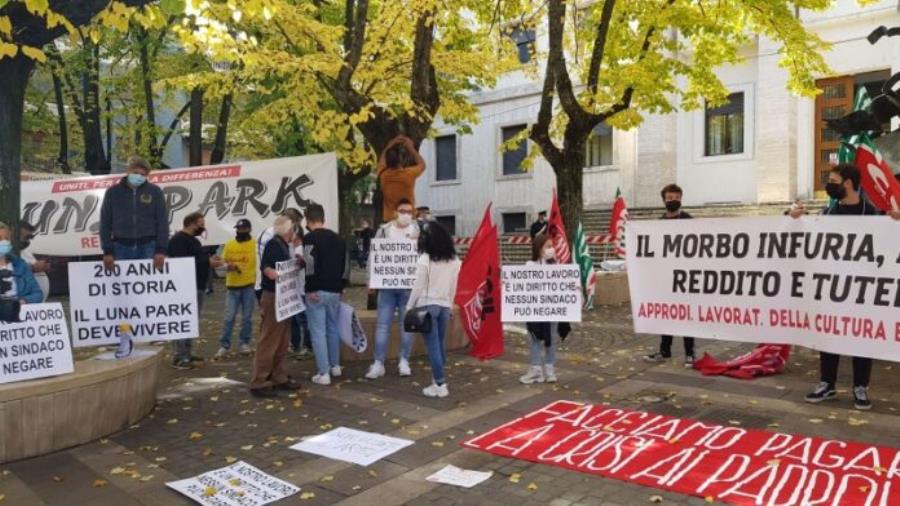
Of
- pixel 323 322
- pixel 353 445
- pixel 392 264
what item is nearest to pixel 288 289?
pixel 323 322

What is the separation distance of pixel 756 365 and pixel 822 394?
126cm

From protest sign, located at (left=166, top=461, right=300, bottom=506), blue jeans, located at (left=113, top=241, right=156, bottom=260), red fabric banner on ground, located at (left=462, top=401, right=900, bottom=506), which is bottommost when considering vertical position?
protest sign, located at (left=166, top=461, right=300, bottom=506)

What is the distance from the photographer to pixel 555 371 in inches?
321

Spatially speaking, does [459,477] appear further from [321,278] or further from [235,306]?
[235,306]

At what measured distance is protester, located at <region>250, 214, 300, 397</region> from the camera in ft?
23.6

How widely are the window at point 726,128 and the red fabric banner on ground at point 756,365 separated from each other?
56.2 feet

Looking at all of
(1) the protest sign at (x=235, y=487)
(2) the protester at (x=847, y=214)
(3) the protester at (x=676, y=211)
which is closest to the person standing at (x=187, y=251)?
(1) the protest sign at (x=235, y=487)

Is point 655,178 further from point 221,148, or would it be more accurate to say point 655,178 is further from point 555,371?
point 555,371

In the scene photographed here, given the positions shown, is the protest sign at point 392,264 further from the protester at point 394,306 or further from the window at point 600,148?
the window at point 600,148

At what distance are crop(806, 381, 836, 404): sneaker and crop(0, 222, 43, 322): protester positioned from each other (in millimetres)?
6820

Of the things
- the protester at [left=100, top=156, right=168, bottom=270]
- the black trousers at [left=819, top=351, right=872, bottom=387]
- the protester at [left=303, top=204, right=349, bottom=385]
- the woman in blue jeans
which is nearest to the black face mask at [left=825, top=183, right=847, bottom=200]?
the black trousers at [left=819, top=351, right=872, bottom=387]

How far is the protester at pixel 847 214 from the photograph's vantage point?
20.9 feet

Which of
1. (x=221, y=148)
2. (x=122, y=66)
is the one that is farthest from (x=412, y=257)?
(x=122, y=66)

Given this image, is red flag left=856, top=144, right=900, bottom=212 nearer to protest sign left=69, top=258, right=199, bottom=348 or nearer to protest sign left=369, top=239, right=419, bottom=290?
protest sign left=369, top=239, right=419, bottom=290
